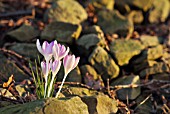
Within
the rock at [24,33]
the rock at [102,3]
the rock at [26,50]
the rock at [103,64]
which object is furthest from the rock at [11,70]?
the rock at [102,3]

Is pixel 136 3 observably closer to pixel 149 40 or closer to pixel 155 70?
pixel 149 40

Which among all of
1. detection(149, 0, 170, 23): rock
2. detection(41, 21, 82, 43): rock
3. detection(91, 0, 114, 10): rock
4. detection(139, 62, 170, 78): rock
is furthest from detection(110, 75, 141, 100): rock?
detection(149, 0, 170, 23): rock

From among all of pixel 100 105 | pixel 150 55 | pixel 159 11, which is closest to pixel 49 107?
pixel 100 105

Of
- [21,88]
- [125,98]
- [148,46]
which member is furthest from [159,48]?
[21,88]

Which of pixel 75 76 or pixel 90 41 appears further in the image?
pixel 90 41

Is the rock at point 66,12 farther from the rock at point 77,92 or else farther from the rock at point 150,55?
the rock at point 77,92
